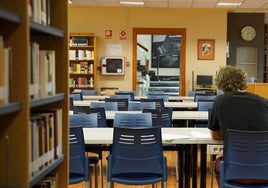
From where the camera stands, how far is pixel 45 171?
6.88 ft

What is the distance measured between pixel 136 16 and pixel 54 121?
31.5 ft

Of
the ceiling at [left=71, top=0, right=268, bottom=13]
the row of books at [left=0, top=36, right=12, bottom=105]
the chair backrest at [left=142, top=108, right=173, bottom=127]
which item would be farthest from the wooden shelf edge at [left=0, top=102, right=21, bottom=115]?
the ceiling at [left=71, top=0, right=268, bottom=13]

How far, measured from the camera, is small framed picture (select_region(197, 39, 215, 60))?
→ 11.6m

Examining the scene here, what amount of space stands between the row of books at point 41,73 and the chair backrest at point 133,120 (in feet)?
7.24

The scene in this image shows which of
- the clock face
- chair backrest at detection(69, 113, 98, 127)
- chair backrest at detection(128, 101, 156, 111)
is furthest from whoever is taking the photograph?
the clock face

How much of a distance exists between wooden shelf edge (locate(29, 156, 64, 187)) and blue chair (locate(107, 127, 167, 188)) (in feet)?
3.46

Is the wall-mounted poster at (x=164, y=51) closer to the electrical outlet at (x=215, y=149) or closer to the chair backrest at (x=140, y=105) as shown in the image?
the chair backrest at (x=140, y=105)

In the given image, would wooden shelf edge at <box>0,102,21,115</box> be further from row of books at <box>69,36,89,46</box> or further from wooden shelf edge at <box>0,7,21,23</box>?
row of books at <box>69,36,89,46</box>

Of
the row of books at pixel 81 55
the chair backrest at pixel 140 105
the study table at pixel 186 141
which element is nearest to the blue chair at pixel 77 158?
the study table at pixel 186 141

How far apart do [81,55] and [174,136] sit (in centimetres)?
760

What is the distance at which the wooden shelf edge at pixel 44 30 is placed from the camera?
1934mm

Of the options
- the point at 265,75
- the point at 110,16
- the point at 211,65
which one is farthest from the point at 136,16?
the point at 265,75

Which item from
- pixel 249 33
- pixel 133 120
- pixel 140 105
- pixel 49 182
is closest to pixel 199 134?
pixel 133 120

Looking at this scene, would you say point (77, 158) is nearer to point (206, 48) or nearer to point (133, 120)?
point (133, 120)
